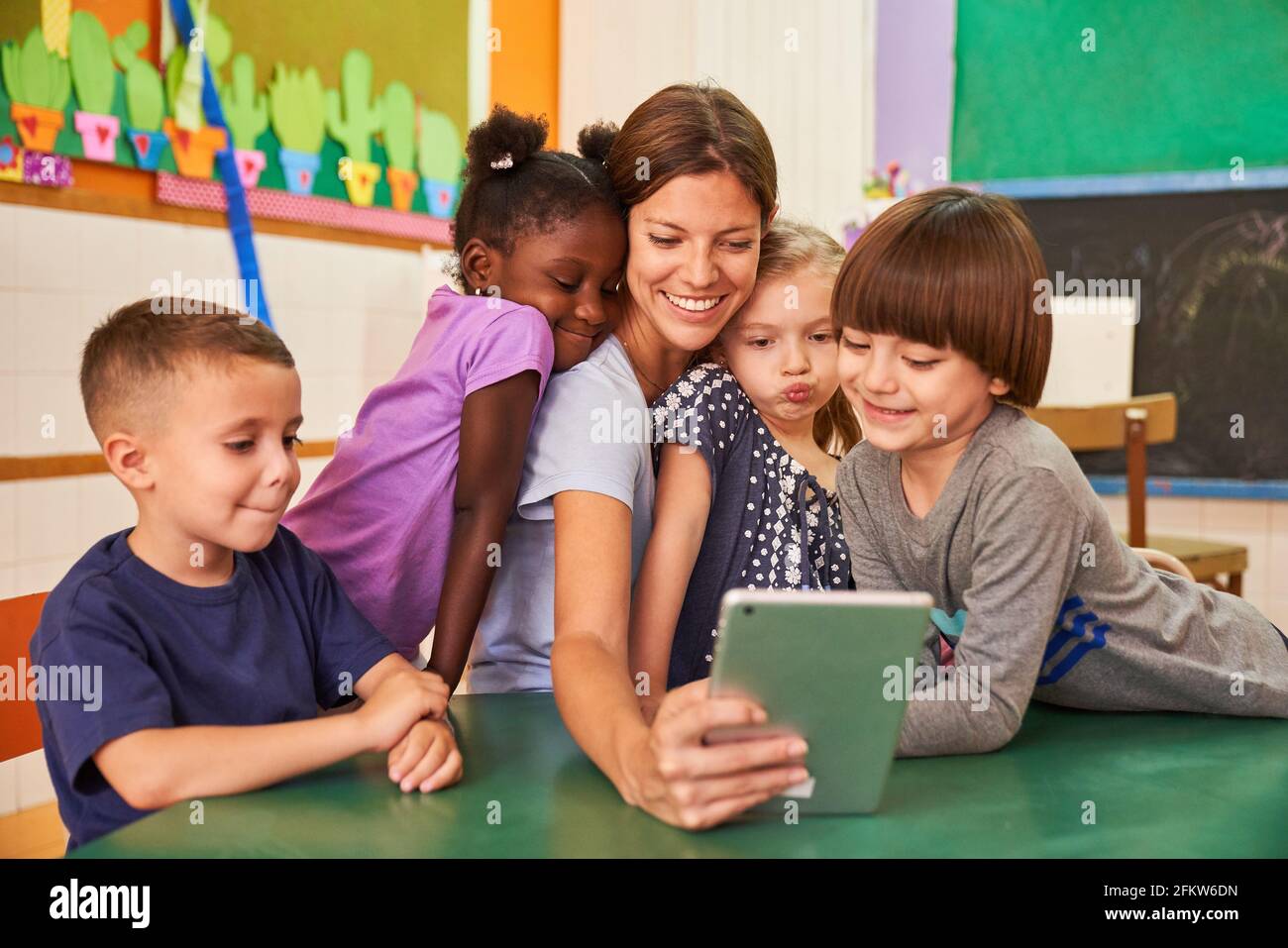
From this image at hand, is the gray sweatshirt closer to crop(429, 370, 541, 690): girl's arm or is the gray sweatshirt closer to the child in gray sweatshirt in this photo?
the child in gray sweatshirt

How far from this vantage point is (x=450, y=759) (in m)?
1.07

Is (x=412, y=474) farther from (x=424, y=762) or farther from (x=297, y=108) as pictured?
(x=297, y=108)

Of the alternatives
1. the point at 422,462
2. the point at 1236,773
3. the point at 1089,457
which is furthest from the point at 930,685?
the point at 1089,457

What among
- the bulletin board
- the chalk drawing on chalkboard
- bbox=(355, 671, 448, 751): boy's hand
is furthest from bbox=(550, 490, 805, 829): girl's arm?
the chalk drawing on chalkboard

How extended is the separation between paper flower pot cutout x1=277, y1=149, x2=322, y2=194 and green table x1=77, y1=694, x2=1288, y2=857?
3177 mm

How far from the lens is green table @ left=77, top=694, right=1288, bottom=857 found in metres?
0.91

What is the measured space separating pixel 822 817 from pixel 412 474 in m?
0.76

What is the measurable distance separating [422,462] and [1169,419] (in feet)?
9.79

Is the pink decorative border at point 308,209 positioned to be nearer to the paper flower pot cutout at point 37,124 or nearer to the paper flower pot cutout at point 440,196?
the paper flower pot cutout at point 440,196

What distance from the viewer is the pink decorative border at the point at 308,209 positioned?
3.54m

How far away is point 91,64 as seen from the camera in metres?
3.23

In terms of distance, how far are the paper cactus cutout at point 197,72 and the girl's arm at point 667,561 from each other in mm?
2641

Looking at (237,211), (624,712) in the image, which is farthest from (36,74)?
(624,712)
